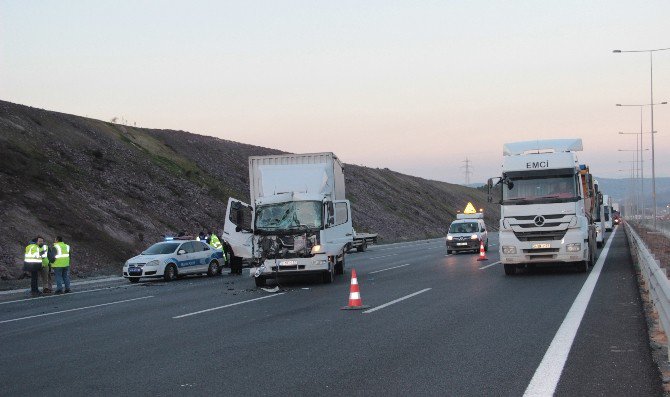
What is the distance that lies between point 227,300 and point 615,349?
10.3m

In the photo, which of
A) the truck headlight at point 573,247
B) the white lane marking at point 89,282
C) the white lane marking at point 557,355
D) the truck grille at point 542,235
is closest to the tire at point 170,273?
the white lane marking at point 89,282

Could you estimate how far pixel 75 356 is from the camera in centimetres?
1031

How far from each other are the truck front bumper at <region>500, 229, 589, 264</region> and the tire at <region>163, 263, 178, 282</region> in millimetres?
12435

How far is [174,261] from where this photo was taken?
27.5 m

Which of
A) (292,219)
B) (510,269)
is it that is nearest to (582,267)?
(510,269)

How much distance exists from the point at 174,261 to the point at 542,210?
44.3ft

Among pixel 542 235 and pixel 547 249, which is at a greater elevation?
pixel 542 235

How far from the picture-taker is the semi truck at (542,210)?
20.5 m

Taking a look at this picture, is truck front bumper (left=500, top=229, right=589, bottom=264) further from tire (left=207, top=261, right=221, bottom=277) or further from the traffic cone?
tire (left=207, top=261, right=221, bottom=277)

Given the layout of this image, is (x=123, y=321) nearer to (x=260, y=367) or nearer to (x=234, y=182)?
(x=260, y=367)

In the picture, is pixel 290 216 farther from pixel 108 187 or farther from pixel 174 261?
pixel 108 187

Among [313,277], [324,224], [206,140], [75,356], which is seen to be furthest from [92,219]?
[206,140]

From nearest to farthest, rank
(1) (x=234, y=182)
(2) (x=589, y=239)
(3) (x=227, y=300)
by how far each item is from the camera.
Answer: (3) (x=227, y=300), (2) (x=589, y=239), (1) (x=234, y=182)

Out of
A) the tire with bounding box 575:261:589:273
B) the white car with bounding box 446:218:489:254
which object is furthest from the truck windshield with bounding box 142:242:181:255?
the white car with bounding box 446:218:489:254
